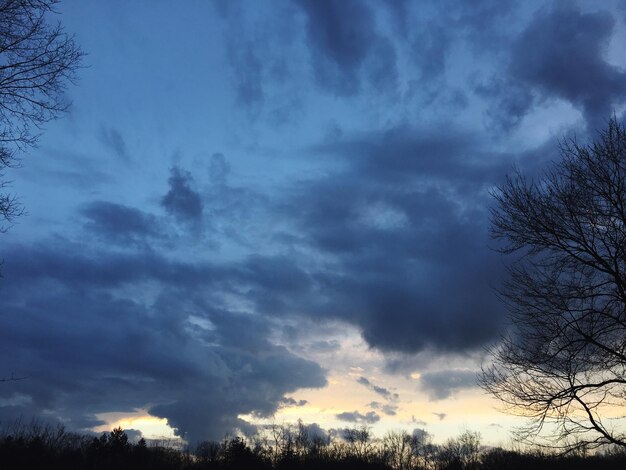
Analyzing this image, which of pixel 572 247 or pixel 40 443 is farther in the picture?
pixel 40 443

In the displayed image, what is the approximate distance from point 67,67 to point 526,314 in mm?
13713

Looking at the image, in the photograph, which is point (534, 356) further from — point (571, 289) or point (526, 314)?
point (571, 289)

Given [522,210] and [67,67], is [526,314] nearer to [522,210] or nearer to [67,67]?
[522,210]

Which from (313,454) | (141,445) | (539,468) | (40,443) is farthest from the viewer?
(313,454)

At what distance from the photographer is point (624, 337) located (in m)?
13.6

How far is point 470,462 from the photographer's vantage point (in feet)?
247

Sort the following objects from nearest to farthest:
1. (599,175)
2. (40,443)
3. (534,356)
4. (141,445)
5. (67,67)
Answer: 1. (67,67)
2. (599,175)
3. (534,356)
4. (40,443)
5. (141,445)

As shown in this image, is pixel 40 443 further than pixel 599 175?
Yes

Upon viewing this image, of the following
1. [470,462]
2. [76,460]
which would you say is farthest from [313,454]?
[76,460]

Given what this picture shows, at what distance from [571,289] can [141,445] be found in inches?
3032

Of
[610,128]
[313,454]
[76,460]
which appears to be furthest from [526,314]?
[313,454]

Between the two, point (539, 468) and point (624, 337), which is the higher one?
point (624, 337)

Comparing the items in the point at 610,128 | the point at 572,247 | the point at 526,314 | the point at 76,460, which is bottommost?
the point at 76,460

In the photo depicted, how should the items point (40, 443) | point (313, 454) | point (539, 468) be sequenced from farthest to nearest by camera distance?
point (313, 454)
point (40, 443)
point (539, 468)
